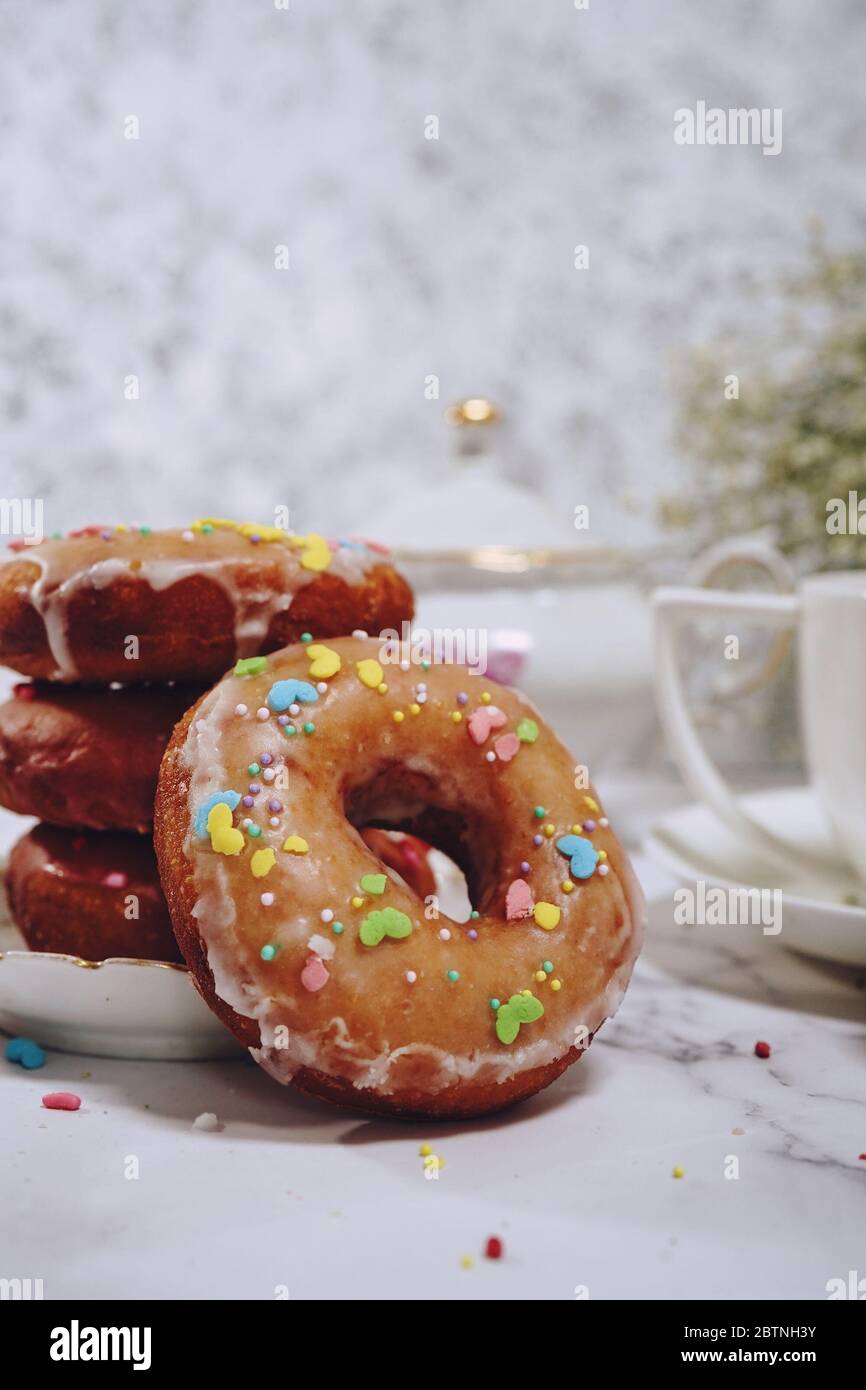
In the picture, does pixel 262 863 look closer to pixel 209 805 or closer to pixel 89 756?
pixel 209 805

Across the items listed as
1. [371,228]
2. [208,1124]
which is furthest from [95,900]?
[371,228]

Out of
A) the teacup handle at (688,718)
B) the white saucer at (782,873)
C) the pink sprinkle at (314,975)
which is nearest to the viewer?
the pink sprinkle at (314,975)

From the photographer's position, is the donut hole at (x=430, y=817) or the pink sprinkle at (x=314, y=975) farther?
the donut hole at (x=430, y=817)

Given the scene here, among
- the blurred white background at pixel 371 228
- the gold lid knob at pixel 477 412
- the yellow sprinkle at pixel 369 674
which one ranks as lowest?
the yellow sprinkle at pixel 369 674

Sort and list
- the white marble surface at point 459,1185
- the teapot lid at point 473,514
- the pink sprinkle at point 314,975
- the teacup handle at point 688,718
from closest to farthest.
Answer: the white marble surface at point 459,1185, the pink sprinkle at point 314,975, the teacup handle at point 688,718, the teapot lid at point 473,514

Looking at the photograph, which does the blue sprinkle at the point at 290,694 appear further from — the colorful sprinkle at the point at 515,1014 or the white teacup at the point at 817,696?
the white teacup at the point at 817,696

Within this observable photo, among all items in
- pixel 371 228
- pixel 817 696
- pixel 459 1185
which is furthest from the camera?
pixel 371 228

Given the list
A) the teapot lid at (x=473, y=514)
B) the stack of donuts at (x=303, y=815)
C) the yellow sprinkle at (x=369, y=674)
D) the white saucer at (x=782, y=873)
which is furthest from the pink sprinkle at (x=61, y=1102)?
the teapot lid at (x=473, y=514)

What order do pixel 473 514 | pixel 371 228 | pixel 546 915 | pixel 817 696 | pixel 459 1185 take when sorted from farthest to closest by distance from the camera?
pixel 371 228 < pixel 473 514 < pixel 817 696 < pixel 546 915 < pixel 459 1185
